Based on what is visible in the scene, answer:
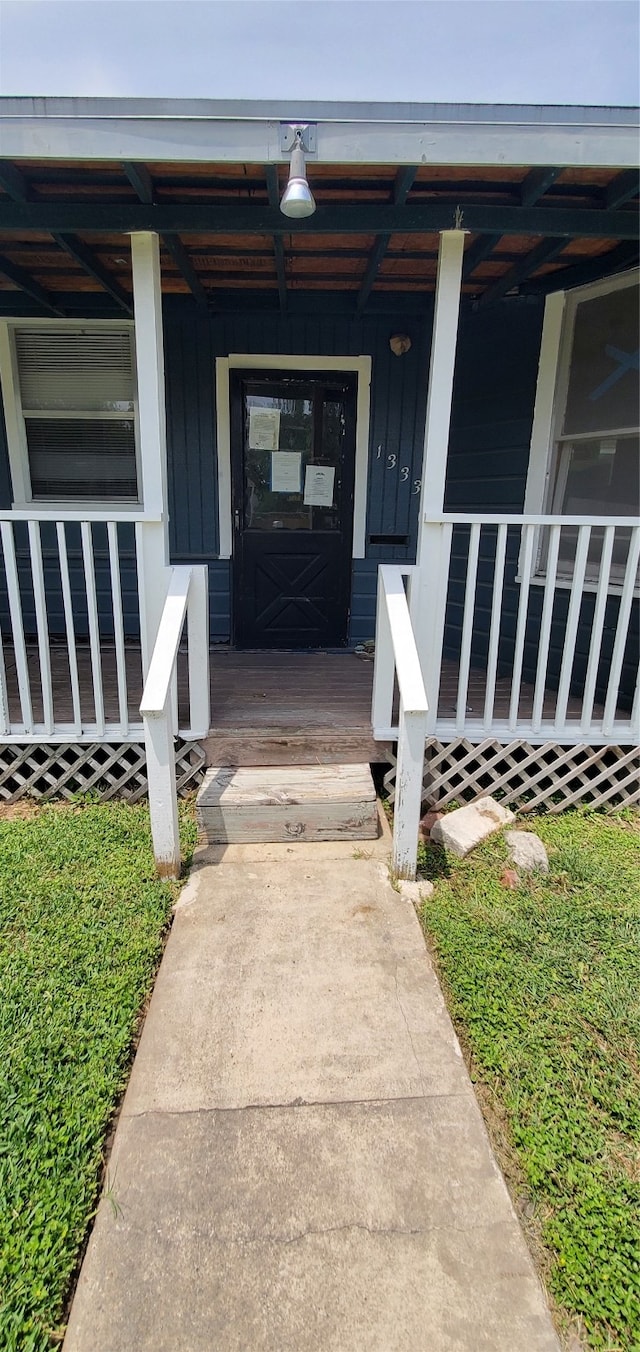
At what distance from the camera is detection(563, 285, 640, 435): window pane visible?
11.3 ft

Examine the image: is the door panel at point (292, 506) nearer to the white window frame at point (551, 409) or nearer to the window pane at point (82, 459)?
the window pane at point (82, 459)

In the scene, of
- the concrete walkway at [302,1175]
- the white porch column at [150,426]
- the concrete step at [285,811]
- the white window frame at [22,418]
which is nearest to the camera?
the concrete walkway at [302,1175]

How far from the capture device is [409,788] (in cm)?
258

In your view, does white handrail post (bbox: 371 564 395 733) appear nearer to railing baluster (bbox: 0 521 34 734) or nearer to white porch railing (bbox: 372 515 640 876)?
white porch railing (bbox: 372 515 640 876)

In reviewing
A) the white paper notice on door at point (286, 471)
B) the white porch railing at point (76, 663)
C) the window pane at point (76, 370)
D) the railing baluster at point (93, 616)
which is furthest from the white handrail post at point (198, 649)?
the window pane at point (76, 370)

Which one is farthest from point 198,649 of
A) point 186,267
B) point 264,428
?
point 264,428

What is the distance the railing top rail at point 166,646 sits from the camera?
8.20 ft

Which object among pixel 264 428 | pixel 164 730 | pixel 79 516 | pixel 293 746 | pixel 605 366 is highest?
pixel 605 366

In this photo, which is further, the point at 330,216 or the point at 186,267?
the point at 186,267

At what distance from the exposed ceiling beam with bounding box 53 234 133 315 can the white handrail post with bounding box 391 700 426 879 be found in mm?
2654

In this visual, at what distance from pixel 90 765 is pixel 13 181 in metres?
2.50

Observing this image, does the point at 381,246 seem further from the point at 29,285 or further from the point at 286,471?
the point at 29,285

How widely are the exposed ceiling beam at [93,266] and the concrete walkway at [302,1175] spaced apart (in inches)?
121

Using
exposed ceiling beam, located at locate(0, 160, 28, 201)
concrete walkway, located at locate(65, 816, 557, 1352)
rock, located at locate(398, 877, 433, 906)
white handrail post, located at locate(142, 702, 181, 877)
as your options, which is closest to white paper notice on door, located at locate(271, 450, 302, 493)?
exposed ceiling beam, located at locate(0, 160, 28, 201)
